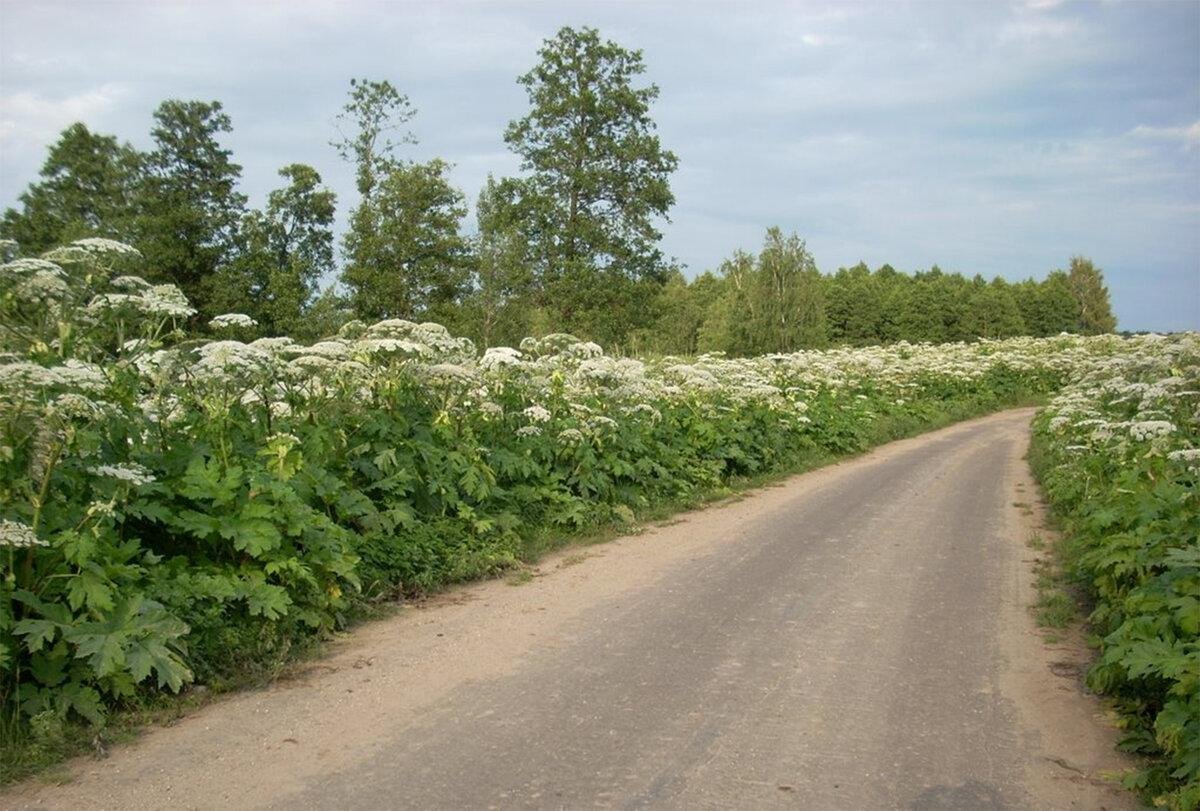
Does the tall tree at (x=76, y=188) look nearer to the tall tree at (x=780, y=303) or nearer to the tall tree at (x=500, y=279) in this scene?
the tall tree at (x=500, y=279)

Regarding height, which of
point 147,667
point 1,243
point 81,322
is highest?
point 1,243

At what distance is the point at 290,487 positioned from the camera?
263 inches

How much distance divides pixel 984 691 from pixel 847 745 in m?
1.42

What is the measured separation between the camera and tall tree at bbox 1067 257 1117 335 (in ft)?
254

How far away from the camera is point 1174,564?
196 inches

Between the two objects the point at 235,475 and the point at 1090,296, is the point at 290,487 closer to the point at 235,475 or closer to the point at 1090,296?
the point at 235,475

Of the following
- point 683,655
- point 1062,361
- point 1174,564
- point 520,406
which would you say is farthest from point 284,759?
point 1062,361

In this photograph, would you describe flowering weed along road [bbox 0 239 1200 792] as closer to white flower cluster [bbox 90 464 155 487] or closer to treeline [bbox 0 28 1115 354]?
white flower cluster [bbox 90 464 155 487]

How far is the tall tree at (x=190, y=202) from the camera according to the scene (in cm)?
3766

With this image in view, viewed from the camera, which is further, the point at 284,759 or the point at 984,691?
the point at 984,691

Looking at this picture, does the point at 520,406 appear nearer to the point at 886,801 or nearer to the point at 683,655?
the point at 683,655

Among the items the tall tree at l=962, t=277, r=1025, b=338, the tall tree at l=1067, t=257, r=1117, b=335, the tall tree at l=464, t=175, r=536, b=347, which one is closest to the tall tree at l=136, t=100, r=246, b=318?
the tall tree at l=464, t=175, r=536, b=347

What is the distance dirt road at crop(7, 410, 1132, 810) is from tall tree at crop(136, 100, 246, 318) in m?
33.8

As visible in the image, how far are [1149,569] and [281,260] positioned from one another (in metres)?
38.3
